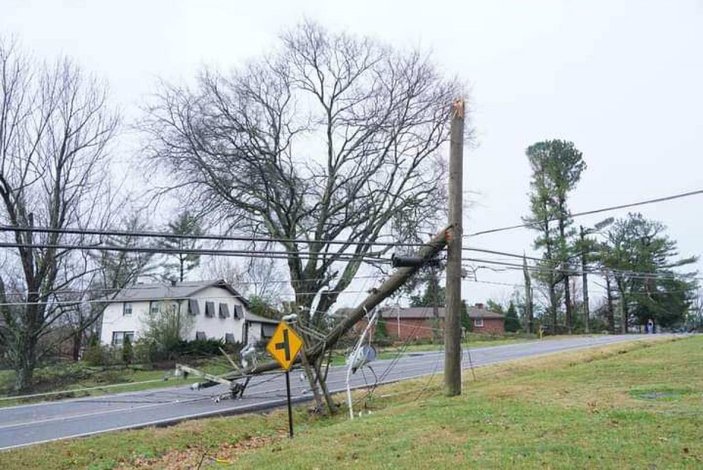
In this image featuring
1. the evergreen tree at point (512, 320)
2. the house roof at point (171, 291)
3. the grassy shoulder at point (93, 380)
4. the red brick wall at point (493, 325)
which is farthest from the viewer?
the red brick wall at point (493, 325)

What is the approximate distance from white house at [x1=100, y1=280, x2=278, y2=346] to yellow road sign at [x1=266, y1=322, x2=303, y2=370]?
1174 inches

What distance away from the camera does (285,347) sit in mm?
12008

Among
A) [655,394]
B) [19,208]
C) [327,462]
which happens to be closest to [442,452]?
[327,462]

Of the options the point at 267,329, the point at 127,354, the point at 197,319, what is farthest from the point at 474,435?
the point at 267,329

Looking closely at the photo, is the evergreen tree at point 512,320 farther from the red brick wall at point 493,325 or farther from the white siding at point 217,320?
the white siding at point 217,320

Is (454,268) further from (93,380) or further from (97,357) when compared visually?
(97,357)

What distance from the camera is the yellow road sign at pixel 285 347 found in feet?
39.2

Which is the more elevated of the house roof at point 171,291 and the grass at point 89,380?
the house roof at point 171,291

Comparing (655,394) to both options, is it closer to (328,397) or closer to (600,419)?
(600,419)

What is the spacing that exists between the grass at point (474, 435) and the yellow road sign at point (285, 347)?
1414 mm

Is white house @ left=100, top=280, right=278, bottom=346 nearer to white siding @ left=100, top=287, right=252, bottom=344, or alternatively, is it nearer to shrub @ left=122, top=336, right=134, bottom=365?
white siding @ left=100, top=287, right=252, bottom=344

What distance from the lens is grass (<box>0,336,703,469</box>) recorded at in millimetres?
7055

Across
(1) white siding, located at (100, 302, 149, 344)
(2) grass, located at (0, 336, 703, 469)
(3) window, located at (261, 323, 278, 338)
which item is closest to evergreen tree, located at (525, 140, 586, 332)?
(3) window, located at (261, 323, 278, 338)

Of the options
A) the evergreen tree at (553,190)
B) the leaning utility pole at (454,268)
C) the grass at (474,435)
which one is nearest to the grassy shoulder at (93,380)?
the leaning utility pole at (454,268)
